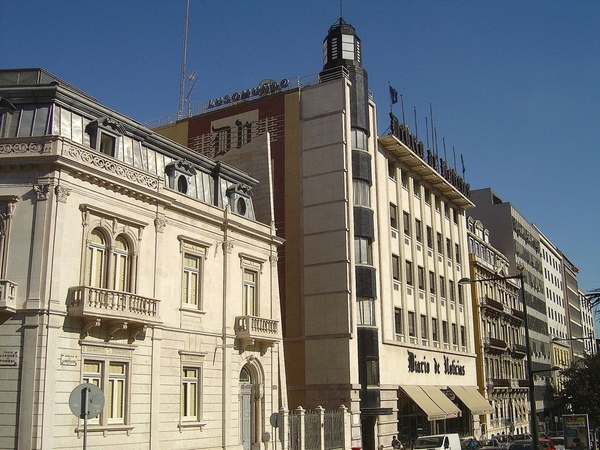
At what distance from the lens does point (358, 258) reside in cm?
4062

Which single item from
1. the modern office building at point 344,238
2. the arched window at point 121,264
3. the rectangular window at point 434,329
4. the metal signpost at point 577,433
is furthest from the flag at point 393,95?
the arched window at point 121,264

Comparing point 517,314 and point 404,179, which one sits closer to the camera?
point 404,179

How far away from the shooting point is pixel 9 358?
21.4m

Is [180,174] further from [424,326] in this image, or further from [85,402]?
[424,326]

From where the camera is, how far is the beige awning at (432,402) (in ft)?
141

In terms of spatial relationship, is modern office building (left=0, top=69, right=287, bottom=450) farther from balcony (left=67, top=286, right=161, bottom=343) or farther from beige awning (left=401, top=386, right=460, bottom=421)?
beige awning (left=401, top=386, right=460, bottom=421)

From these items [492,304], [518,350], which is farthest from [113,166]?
[518,350]

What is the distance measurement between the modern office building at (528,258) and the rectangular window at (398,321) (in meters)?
35.0

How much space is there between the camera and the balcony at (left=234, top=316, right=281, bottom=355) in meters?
30.2

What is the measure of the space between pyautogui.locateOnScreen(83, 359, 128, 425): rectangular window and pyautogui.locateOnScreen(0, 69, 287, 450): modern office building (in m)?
0.05

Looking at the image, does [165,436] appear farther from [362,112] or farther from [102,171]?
[362,112]

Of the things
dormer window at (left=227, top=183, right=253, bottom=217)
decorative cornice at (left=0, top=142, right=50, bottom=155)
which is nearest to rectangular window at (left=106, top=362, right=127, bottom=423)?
decorative cornice at (left=0, top=142, right=50, bottom=155)

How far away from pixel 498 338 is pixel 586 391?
9034 millimetres

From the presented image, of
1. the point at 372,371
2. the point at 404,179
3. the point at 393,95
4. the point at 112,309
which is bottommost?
the point at 372,371
